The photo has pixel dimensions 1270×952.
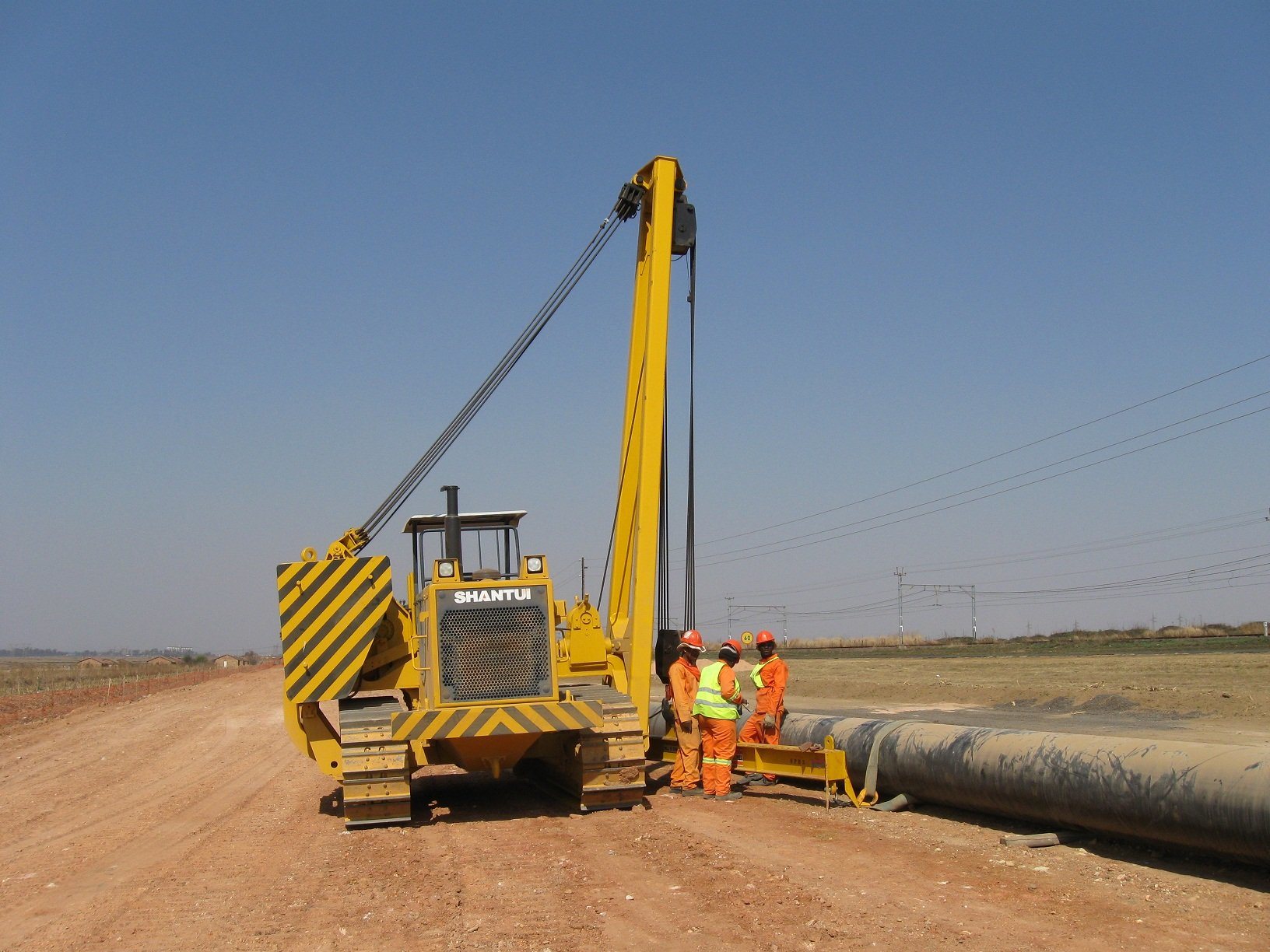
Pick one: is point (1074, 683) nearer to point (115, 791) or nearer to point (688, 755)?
point (688, 755)

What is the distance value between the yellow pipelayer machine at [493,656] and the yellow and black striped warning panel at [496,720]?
0.05ft

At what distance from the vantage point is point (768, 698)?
1254 centimetres

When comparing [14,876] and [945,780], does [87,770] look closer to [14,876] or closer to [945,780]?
[14,876]

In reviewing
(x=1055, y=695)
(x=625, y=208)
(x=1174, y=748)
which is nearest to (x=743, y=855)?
(x=1174, y=748)

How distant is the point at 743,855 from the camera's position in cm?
873

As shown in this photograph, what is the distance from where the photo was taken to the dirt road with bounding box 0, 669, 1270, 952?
6578 millimetres

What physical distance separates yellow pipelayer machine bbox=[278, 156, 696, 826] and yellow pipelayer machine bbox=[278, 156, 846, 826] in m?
0.02

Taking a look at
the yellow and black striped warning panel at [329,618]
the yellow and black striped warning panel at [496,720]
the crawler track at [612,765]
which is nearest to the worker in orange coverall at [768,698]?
the crawler track at [612,765]

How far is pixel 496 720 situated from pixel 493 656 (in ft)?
2.59

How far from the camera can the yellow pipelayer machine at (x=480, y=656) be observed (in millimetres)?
11109

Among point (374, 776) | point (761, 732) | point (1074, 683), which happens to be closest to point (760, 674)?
point (761, 732)

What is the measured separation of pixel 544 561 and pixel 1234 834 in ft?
22.7

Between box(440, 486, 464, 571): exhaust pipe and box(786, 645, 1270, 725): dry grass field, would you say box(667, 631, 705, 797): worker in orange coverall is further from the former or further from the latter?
box(786, 645, 1270, 725): dry grass field

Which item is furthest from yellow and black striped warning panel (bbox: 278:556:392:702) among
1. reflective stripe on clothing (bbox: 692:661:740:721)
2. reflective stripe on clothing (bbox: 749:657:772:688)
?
reflective stripe on clothing (bbox: 749:657:772:688)
